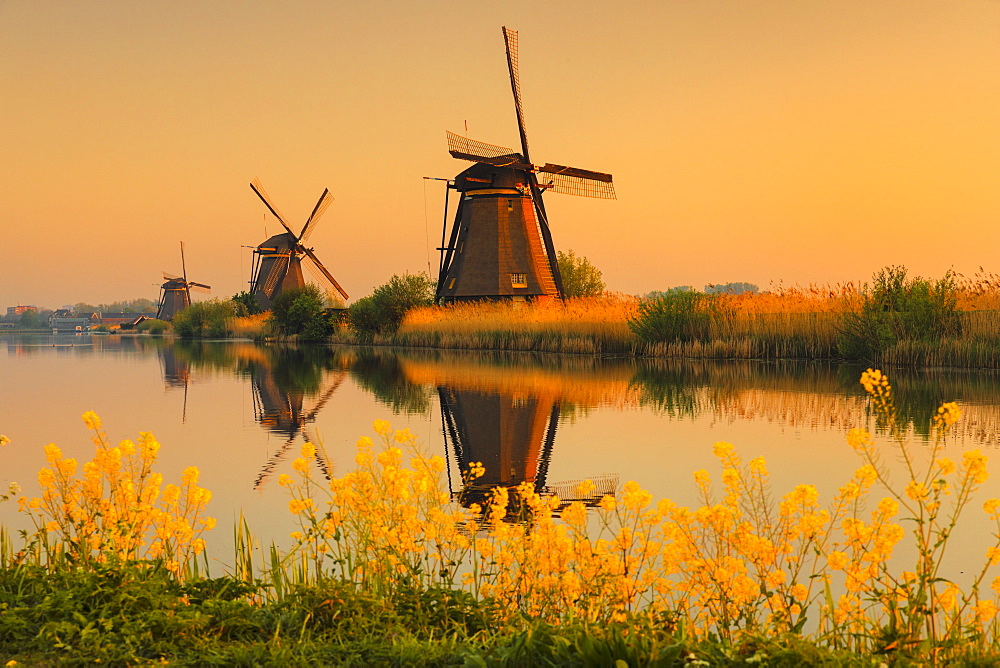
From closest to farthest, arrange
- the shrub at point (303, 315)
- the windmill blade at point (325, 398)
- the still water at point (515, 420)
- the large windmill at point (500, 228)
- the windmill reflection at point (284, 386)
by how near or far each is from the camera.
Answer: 1. the still water at point (515, 420)
2. the windmill reflection at point (284, 386)
3. the windmill blade at point (325, 398)
4. the large windmill at point (500, 228)
5. the shrub at point (303, 315)

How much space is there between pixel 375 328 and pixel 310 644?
123ft

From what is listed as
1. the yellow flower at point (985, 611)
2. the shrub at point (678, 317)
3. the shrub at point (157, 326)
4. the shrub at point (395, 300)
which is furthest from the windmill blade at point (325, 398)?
the shrub at point (157, 326)

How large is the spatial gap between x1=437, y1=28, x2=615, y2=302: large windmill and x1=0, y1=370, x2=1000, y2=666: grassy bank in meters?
30.9

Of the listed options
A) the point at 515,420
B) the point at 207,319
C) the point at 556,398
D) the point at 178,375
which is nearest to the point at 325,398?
the point at 556,398

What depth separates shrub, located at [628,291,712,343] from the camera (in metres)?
23.7

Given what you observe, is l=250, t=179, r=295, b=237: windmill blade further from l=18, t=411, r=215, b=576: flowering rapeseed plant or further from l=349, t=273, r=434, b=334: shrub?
l=18, t=411, r=215, b=576: flowering rapeseed plant

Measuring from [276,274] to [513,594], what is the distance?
192 feet

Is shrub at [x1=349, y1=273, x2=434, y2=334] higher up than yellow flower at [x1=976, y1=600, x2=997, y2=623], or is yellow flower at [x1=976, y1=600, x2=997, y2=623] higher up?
shrub at [x1=349, y1=273, x2=434, y2=334]

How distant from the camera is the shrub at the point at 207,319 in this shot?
63.3m

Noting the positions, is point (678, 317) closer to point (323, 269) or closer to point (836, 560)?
point (836, 560)

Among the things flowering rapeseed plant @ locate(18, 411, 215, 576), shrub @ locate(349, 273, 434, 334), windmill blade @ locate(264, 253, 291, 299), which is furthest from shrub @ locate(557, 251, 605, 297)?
flowering rapeseed plant @ locate(18, 411, 215, 576)

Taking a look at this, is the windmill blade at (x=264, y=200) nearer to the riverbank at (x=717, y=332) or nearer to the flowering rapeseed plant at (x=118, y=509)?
the riverbank at (x=717, y=332)

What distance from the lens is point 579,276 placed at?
157 feet

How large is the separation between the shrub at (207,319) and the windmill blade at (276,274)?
18.7 feet
